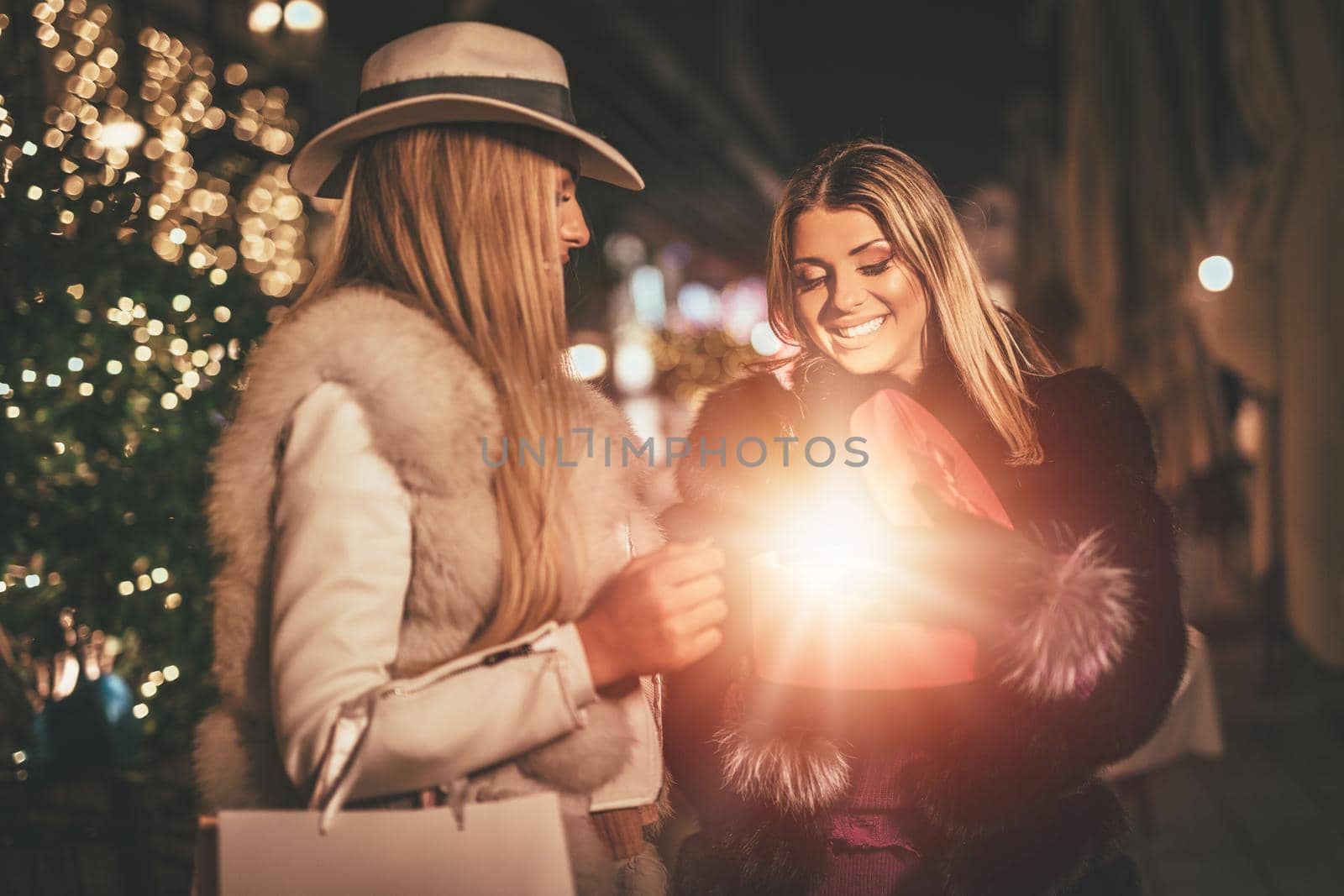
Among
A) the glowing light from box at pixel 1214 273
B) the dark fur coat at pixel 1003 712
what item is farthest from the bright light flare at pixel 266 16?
the glowing light from box at pixel 1214 273

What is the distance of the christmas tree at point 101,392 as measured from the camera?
8.56ft

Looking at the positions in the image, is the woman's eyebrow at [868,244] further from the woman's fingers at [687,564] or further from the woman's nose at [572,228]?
the woman's fingers at [687,564]

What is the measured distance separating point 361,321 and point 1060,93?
9448mm

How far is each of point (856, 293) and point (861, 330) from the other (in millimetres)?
61

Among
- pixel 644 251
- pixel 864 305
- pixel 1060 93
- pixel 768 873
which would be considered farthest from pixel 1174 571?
pixel 644 251

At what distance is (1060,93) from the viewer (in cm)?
926

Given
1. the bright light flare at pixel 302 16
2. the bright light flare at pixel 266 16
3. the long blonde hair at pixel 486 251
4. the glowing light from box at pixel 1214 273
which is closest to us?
the long blonde hair at pixel 486 251

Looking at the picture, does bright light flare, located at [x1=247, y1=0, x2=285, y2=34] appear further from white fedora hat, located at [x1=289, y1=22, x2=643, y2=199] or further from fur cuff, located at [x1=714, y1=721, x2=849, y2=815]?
fur cuff, located at [x1=714, y1=721, x2=849, y2=815]

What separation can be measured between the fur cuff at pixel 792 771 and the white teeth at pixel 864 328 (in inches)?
24.4

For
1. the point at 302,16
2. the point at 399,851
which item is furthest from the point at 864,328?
the point at 302,16

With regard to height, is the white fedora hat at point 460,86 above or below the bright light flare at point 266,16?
below

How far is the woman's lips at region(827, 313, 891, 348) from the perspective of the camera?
61.7 inches

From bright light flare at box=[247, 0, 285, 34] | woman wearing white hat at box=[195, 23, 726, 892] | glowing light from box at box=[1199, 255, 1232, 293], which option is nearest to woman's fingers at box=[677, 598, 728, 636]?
woman wearing white hat at box=[195, 23, 726, 892]

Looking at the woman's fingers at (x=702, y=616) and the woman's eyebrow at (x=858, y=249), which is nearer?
the woman's fingers at (x=702, y=616)
